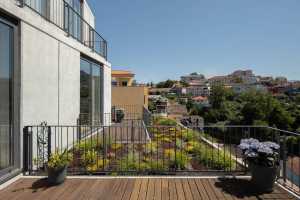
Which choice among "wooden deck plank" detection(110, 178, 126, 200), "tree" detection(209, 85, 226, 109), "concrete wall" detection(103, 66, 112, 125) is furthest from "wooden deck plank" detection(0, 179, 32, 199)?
"tree" detection(209, 85, 226, 109)

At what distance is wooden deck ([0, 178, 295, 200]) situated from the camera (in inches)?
135

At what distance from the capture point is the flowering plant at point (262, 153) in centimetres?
370

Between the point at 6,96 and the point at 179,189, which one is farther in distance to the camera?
the point at 6,96

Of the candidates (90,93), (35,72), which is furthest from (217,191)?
(90,93)

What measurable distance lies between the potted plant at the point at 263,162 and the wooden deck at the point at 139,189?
148 millimetres

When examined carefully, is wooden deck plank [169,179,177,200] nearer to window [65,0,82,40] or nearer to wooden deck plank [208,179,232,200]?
wooden deck plank [208,179,232,200]

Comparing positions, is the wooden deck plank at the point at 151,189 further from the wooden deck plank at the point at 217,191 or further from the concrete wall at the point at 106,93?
the concrete wall at the point at 106,93

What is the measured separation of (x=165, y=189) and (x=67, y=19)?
5.49 metres

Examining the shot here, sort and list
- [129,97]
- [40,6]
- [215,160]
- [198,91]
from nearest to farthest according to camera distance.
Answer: [215,160], [40,6], [129,97], [198,91]

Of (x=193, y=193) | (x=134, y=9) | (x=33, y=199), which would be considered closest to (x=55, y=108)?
(x=33, y=199)

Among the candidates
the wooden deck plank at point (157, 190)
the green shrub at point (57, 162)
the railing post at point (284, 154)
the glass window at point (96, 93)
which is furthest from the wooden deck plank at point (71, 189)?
the glass window at point (96, 93)

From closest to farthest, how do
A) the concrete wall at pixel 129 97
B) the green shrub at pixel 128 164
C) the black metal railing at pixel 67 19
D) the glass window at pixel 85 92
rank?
the green shrub at pixel 128 164, the black metal railing at pixel 67 19, the glass window at pixel 85 92, the concrete wall at pixel 129 97

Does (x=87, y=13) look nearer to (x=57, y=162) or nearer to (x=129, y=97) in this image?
(x=57, y=162)

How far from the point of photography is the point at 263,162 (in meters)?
3.74
